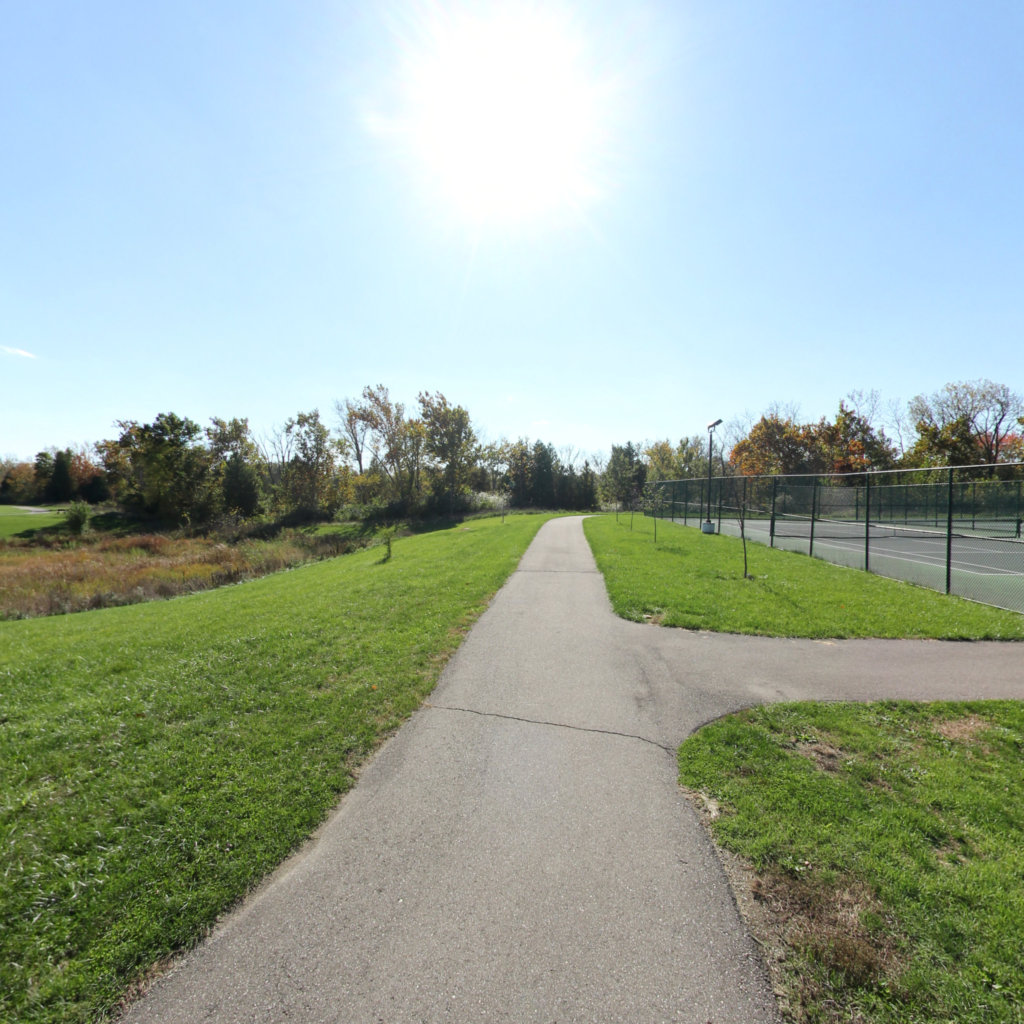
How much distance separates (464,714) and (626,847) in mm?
2134

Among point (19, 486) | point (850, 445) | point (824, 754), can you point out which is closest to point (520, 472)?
point (850, 445)

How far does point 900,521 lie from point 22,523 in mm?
55968

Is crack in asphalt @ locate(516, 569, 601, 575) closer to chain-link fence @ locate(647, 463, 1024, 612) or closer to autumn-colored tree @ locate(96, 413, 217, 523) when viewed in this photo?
chain-link fence @ locate(647, 463, 1024, 612)

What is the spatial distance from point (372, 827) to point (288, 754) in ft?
3.85

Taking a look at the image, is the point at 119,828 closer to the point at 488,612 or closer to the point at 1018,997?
the point at 1018,997

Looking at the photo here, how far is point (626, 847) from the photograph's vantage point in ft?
9.49

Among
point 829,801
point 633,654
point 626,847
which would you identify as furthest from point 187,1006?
point 633,654

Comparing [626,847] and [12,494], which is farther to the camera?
[12,494]

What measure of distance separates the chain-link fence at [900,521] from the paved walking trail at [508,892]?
7.54 meters

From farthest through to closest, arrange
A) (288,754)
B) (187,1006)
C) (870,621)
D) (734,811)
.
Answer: (870,621)
(288,754)
(734,811)
(187,1006)

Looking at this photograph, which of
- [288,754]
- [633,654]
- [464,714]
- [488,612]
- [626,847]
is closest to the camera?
[626,847]

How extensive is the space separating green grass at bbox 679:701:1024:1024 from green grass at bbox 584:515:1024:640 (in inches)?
113

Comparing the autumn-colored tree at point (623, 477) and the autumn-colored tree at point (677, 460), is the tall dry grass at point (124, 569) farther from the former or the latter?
the autumn-colored tree at point (677, 460)

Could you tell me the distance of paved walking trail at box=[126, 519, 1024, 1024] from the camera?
6.52ft
